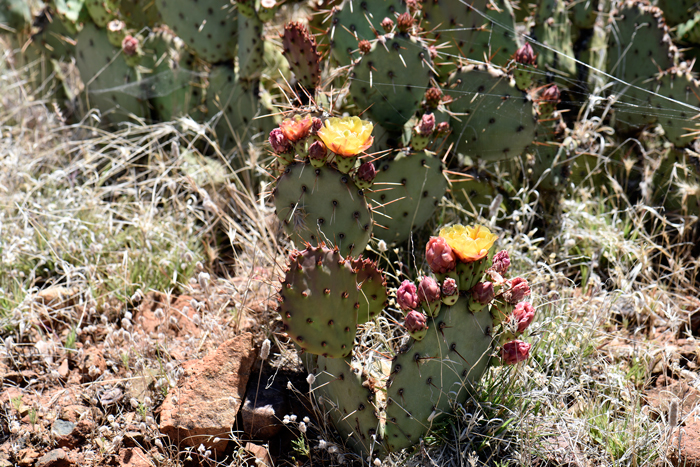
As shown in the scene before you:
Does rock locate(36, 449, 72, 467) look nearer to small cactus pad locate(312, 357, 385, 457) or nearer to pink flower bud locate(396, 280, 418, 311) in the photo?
small cactus pad locate(312, 357, 385, 457)

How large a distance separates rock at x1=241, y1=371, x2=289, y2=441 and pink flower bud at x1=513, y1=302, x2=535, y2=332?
824mm

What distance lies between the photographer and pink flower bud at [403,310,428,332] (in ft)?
5.44

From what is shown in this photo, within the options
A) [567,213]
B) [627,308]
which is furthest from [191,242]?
[627,308]

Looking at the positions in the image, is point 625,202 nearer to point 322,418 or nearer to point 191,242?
point 322,418

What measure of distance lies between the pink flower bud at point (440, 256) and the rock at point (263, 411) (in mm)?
716

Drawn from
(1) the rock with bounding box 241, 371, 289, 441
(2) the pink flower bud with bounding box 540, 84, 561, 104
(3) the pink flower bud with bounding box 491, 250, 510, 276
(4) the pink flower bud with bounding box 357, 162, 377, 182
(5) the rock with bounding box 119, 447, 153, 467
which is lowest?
(5) the rock with bounding box 119, 447, 153, 467

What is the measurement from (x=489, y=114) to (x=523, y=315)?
1.19m

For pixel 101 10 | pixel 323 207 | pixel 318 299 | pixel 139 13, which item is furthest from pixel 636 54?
pixel 139 13

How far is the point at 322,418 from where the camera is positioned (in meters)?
1.99

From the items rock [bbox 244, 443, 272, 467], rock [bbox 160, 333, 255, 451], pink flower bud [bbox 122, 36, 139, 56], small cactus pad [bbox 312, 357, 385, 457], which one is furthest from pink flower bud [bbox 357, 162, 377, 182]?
pink flower bud [bbox 122, 36, 139, 56]

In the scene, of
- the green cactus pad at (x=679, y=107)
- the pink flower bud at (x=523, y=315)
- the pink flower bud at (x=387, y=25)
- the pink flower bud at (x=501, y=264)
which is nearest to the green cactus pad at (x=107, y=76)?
the pink flower bud at (x=387, y=25)

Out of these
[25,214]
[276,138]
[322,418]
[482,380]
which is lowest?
[322,418]

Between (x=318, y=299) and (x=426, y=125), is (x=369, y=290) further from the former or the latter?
(x=426, y=125)

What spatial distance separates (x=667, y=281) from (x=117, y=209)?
2.66m
